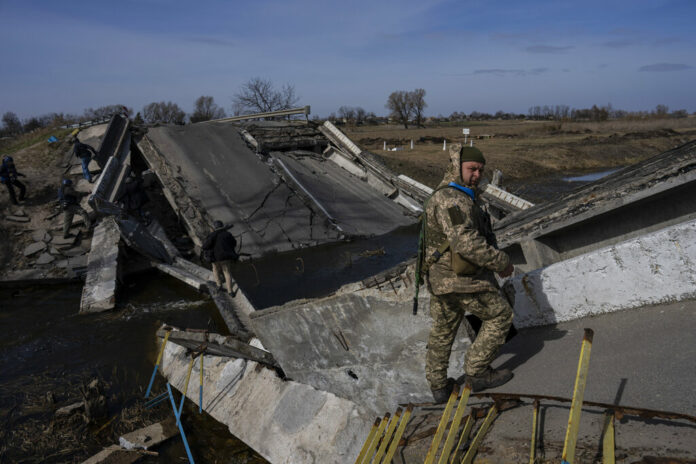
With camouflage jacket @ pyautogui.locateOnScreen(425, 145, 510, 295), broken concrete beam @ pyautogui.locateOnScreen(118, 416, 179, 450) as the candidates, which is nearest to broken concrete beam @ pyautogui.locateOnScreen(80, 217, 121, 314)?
broken concrete beam @ pyautogui.locateOnScreen(118, 416, 179, 450)

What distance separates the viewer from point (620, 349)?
322 cm

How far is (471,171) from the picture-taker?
306 cm

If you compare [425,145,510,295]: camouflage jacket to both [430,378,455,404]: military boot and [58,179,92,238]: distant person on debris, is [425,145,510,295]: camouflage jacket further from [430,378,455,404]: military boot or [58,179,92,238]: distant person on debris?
[58,179,92,238]: distant person on debris

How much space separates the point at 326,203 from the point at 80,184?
256 inches

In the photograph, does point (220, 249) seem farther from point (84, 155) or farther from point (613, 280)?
point (84, 155)

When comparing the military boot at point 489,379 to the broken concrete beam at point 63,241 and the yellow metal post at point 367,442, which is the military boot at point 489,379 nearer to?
the yellow metal post at point 367,442

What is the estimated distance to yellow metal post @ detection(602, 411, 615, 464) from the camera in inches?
85.3

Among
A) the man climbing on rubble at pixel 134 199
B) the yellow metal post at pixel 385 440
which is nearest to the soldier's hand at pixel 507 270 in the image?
the yellow metal post at pixel 385 440

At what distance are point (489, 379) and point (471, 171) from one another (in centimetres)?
146

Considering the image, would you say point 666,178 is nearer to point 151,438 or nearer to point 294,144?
point 151,438

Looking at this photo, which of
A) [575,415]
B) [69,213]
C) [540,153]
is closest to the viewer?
[575,415]

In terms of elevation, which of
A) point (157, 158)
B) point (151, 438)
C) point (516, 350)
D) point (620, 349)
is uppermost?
point (157, 158)

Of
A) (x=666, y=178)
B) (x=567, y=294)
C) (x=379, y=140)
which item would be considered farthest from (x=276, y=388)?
(x=379, y=140)

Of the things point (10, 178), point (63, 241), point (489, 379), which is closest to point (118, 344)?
point (63, 241)
